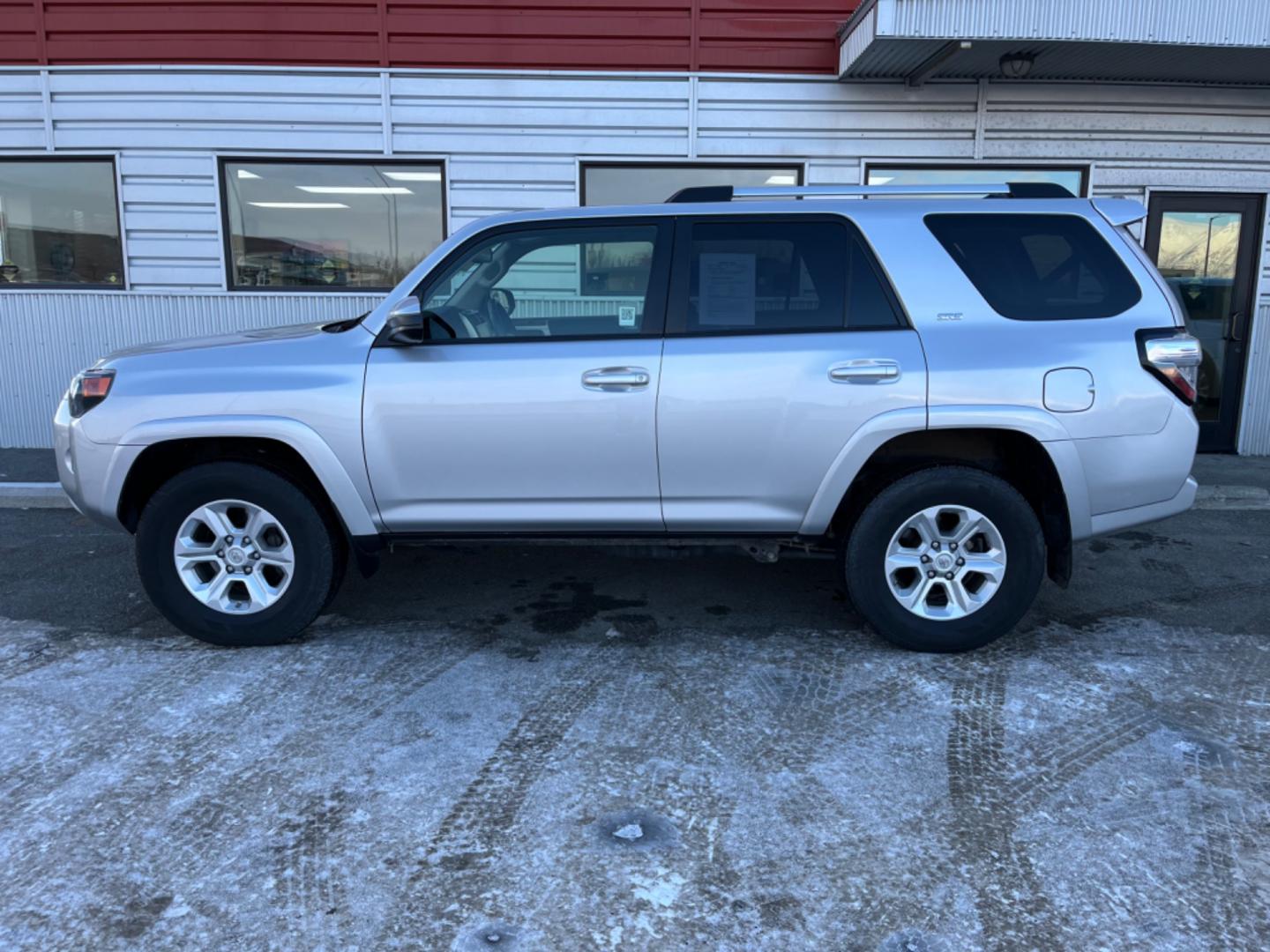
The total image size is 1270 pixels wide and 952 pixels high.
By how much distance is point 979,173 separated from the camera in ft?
27.5

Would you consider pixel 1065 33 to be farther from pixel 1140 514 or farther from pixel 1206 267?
pixel 1140 514

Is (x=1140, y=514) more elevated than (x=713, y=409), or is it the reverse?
(x=713, y=409)

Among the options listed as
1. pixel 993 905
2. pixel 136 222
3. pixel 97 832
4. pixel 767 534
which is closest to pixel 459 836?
pixel 97 832

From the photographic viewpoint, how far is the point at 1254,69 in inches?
297

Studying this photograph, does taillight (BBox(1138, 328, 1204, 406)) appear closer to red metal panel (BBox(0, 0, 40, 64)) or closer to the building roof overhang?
the building roof overhang

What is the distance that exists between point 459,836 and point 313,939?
52cm

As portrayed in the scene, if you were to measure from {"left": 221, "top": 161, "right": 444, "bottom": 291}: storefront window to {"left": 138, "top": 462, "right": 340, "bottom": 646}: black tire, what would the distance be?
4.85 meters

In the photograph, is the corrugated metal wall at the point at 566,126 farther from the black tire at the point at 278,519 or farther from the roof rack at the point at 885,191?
the black tire at the point at 278,519

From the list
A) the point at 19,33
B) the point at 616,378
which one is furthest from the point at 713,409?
the point at 19,33

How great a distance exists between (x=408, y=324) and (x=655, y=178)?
510 centimetres

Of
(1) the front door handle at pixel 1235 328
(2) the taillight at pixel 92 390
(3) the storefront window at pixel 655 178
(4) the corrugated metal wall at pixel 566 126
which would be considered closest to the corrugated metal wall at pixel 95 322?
(4) the corrugated metal wall at pixel 566 126

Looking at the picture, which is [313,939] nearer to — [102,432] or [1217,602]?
[102,432]

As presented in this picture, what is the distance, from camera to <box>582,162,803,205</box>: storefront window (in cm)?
835

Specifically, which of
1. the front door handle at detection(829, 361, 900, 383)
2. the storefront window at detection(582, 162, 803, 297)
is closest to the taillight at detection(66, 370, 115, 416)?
the front door handle at detection(829, 361, 900, 383)
